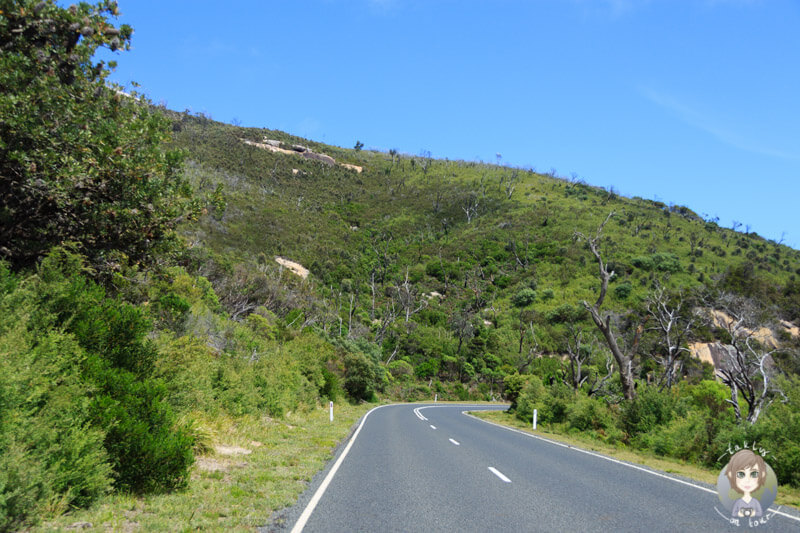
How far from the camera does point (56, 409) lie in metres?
5.19

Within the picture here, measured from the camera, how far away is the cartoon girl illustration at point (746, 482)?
665 centimetres

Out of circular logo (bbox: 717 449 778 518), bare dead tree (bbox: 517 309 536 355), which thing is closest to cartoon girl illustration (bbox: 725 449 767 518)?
circular logo (bbox: 717 449 778 518)

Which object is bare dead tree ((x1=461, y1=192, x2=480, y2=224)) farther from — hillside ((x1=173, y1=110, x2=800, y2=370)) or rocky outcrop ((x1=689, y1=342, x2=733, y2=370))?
rocky outcrop ((x1=689, y1=342, x2=733, y2=370))

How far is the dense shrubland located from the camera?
A: 599 cm

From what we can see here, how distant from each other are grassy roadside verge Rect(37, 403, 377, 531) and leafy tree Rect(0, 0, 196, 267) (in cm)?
455

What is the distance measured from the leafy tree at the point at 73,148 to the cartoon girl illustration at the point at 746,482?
36.1ft

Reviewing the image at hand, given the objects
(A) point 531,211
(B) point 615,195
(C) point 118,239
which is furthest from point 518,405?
(B) point 615,195

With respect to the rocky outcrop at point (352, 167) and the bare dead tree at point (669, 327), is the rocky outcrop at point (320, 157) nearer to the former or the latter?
the rocky outcrop at point (352, 167)

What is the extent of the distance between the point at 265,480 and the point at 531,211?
98.6 m

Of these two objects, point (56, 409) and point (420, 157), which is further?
point (420, 157)

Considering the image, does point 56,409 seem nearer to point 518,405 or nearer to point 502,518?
point 502,518

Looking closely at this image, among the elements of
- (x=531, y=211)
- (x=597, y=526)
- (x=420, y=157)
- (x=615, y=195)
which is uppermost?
(x=420, y=157)

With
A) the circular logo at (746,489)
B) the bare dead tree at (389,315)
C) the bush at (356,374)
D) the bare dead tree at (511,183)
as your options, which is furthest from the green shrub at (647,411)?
the bare dead tree at (511,183)

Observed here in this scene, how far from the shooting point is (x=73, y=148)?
823 centimetres
